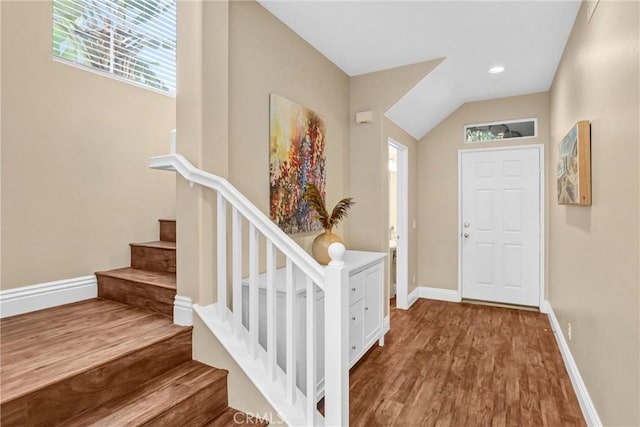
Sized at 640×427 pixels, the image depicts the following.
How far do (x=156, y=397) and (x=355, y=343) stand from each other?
151 centimetres

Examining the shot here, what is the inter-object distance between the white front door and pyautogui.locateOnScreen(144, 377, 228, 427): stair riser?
3788mm

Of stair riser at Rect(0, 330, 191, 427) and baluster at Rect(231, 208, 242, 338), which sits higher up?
baluster at Rect(231, 208, 242, 338)

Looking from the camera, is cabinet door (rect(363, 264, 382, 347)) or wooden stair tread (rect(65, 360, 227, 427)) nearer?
wooden stair tread (rect(65, 360, 227, 427))

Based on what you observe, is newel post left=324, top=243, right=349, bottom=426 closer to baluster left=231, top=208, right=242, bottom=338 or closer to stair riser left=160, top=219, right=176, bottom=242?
baluster left=231, top=208, right=242, bottom=338

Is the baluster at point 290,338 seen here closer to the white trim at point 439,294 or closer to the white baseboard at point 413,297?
the white baseboard at point 413,297

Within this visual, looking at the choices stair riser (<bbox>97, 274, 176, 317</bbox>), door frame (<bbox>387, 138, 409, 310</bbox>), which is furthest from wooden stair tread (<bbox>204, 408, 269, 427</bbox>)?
door frame (<bbox>387, 138, 409, 310</bbox>)

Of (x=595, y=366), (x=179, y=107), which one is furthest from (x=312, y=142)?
(x=595, y=366)

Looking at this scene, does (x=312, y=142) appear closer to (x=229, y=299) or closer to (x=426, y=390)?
(x=229, y=299)

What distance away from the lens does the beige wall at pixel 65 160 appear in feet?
7.00

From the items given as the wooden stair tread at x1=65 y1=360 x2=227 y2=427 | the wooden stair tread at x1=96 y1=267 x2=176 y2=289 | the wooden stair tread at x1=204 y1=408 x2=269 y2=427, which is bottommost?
the wooden stair tread at x1=204 y1=408 x2=269 y2=427

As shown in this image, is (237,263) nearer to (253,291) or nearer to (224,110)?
(253,291)

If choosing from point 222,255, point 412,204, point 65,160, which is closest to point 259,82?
point 222,255

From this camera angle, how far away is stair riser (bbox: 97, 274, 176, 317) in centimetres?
208

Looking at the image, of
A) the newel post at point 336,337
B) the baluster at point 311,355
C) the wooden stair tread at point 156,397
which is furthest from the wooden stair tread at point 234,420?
the newel post at point 336,337
